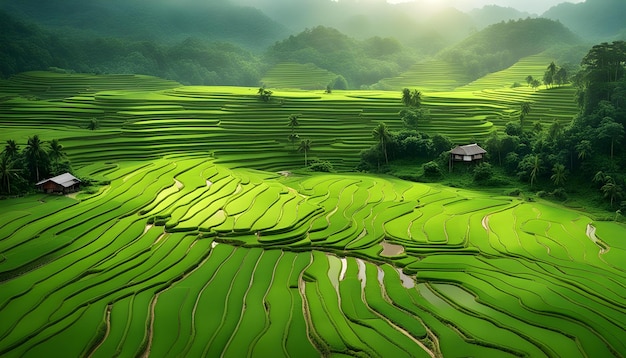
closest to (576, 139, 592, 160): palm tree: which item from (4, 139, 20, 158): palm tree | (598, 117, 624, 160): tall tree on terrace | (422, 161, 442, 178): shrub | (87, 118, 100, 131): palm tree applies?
(598, 117, 624, 160): tall tree on terrace

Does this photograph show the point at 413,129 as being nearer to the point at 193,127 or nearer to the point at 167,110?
the point at 193,127

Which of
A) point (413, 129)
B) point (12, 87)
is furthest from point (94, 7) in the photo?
point (413, 129)

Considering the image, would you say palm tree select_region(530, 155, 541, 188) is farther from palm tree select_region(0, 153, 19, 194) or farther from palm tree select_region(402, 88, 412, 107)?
palm tree select_region(0, 153, 19, 194)

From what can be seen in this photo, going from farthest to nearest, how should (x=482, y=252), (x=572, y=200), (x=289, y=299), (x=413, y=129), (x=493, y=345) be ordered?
(x=413, y=129) → (x=572, y=200) → (x=482, y=252) → (x=289, y=299) → (x=493, y=345)

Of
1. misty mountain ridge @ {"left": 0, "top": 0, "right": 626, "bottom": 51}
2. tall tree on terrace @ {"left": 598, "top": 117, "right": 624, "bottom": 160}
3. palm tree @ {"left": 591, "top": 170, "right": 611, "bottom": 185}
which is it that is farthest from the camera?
misty mountain ridge @ {"left": 0, "top": 0, "right": 626, "bottom": 51}

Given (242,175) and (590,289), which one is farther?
(242,175)

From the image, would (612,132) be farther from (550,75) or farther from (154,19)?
(154,19)

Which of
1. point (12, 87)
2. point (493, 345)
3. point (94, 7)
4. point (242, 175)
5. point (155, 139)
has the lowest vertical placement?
point (493, 345)
